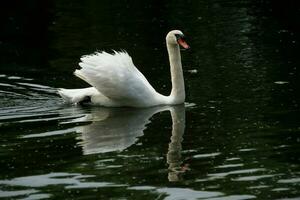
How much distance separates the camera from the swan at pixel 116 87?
14.8 metres

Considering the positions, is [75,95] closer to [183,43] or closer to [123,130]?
[183,43]

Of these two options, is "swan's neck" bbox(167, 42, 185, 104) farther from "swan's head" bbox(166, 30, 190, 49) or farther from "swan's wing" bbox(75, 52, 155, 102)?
"swan's wing" bbox(75, 52, 155, 102)

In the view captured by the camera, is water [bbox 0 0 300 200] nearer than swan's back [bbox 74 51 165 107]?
Yes

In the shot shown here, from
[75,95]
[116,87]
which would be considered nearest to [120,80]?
[116,87]

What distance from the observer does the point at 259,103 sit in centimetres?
1448

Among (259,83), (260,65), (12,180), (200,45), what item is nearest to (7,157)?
(12,180)

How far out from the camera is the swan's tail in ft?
49.9

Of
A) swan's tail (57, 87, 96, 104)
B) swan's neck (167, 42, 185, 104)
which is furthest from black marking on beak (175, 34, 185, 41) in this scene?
swan's tail (57, 87, 96, 104)

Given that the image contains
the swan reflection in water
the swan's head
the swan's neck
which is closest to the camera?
the swan reflection in water

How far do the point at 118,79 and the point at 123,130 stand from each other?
1.80m

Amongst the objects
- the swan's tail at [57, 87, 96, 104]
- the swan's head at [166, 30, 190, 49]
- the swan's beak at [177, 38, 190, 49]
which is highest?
the swan's head at [166, 30, 190, 49]

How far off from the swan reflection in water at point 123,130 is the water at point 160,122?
17mm

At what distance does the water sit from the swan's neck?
259 millimetres

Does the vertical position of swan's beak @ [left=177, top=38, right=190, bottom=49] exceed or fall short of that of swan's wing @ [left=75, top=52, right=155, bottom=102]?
it exceeds it
